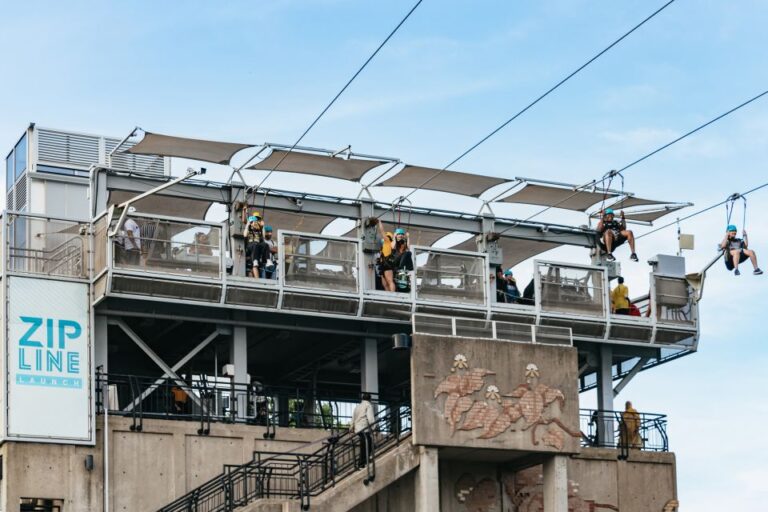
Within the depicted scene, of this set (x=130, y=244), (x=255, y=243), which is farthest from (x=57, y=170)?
(x=255, y=243)

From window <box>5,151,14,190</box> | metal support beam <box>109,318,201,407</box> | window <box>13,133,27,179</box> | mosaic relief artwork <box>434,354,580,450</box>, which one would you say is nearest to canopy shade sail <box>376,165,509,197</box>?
mosaic relief artwork <box>434,354,580,450</box>

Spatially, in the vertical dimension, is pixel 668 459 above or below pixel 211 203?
below

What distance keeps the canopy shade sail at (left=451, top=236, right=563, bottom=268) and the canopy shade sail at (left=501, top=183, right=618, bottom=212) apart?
1246 mm

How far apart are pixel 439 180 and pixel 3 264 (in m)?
12.0

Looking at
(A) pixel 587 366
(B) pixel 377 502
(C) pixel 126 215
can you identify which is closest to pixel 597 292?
(A) pixel 587 366

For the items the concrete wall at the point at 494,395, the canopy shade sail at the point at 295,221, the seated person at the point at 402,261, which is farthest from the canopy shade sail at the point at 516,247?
the concrete wall at the point at 494,395

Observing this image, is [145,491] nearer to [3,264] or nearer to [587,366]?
[3,264]

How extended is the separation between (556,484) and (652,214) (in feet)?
34.2

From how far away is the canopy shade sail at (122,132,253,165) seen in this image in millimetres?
45844

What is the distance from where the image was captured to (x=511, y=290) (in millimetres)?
49656

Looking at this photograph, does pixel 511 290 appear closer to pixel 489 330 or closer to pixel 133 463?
pixel 489 330

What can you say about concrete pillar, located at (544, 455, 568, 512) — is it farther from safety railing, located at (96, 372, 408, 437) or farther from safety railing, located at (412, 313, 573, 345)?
safety railing, located at (96, 372, 408, 437)

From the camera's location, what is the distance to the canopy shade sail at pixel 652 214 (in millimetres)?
51812

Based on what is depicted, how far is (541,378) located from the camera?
45.1 meters
